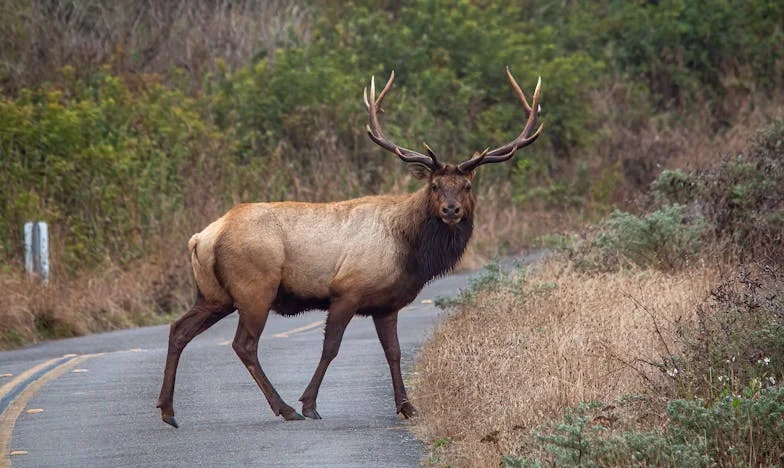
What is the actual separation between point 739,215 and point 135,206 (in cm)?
992

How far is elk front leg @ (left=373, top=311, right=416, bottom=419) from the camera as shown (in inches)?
453

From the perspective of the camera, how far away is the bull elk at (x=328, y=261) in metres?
11.8

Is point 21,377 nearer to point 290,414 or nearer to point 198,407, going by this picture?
point 198,407

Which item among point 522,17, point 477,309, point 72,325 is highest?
point 522,17

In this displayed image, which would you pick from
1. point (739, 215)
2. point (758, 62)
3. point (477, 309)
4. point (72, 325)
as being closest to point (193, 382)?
point (477, 309)

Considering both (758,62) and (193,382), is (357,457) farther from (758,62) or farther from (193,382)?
(758,62)

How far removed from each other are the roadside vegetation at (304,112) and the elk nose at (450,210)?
23.9 feet

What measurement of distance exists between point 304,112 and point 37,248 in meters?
8.18

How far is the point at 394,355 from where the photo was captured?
38.8 feet

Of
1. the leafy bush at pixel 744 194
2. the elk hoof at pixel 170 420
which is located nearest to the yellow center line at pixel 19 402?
the elk hoof at pixel 170 420

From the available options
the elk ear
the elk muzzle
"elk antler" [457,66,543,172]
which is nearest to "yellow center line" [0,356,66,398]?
the elk ear

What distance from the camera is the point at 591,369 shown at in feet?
34.3

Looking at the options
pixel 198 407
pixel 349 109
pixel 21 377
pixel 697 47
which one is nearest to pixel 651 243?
pixel 198 407

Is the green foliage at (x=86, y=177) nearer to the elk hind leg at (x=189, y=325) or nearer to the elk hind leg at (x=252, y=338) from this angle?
the elk hind leg at (x=189, y=325)
